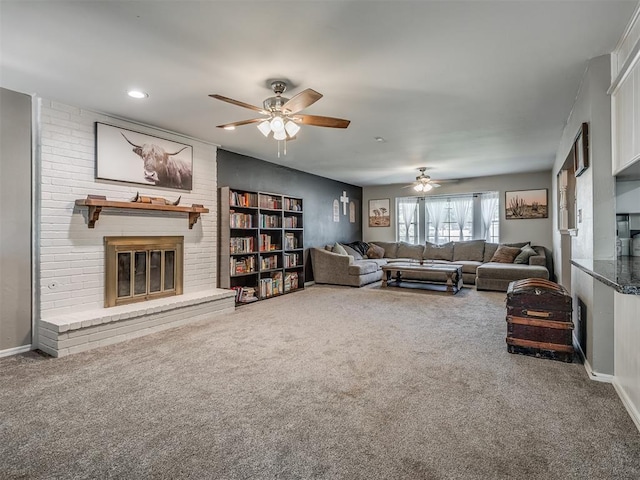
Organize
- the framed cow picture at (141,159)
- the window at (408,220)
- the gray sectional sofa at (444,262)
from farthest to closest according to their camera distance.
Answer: the window at (408,220) → the gray sectional sofa at (444,262) → the framed cow picture at (141,159)

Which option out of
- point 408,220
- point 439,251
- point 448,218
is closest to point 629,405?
point 439,251

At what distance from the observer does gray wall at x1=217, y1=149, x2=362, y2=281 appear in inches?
212

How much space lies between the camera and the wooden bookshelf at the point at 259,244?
5.00 m

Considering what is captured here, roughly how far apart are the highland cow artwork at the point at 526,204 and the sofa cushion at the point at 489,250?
73 centimetres

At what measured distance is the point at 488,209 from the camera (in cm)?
786

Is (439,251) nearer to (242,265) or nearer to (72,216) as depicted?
(242,265)

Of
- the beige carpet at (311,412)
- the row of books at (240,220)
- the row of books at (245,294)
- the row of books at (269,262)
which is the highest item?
the row of books at (240,220)

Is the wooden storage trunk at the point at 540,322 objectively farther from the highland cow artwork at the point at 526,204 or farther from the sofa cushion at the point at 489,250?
the highland cow artwork at the point at 526,204

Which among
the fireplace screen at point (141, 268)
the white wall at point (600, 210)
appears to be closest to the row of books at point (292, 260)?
the fireplace screen at point (141, 268)

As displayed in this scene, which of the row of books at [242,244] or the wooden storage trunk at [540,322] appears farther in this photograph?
the row of books at [242,244]

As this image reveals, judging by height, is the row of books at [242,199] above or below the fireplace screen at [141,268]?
above

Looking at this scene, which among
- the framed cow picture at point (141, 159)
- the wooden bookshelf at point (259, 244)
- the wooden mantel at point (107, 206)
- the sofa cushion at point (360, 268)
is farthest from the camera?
the sofa cushion at point (360, 268)

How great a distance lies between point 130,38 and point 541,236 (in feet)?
25.8

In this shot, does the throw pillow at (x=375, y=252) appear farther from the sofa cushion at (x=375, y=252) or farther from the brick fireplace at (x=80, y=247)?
the brick fireplace at (x=80, y=247)
